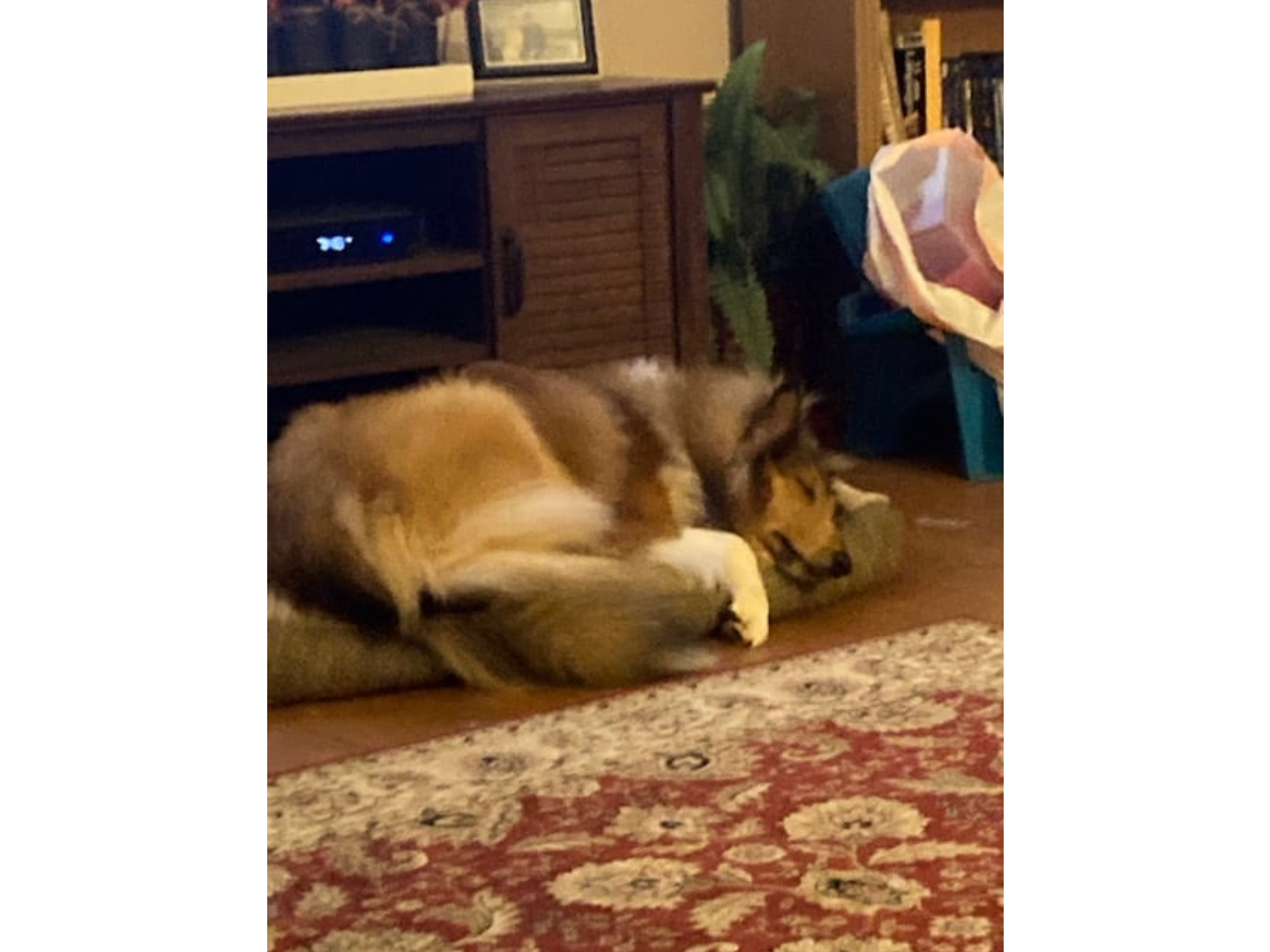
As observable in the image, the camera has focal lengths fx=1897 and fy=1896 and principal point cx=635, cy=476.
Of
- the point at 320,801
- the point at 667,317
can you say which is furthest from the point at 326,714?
the point at 667,317

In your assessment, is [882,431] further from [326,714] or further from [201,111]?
Answer: [201,111]

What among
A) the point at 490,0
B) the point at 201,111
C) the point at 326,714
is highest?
the point at 490,0

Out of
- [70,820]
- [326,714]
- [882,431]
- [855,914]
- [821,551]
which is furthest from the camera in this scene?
[882,431]

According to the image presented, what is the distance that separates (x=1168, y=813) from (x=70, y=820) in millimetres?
274

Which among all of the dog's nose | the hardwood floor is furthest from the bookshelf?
the dog's nose

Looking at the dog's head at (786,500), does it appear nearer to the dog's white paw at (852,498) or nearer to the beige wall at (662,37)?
the dog's white paw at (852,498)

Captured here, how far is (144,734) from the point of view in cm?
47

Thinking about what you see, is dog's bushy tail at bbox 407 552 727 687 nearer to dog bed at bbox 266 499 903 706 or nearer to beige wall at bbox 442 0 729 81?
dog bed at bbox 266 499 903 706

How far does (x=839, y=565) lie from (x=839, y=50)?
1508 mm

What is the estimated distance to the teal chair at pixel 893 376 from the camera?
11.7ft

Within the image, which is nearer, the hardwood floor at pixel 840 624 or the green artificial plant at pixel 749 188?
the hardwood floor at pixel 840 624

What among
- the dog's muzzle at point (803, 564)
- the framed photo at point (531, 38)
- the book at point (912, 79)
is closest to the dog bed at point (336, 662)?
the dog's muzzle at point (803, 564)

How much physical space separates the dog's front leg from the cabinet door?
31.2 inches

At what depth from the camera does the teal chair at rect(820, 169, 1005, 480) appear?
3.58 m
